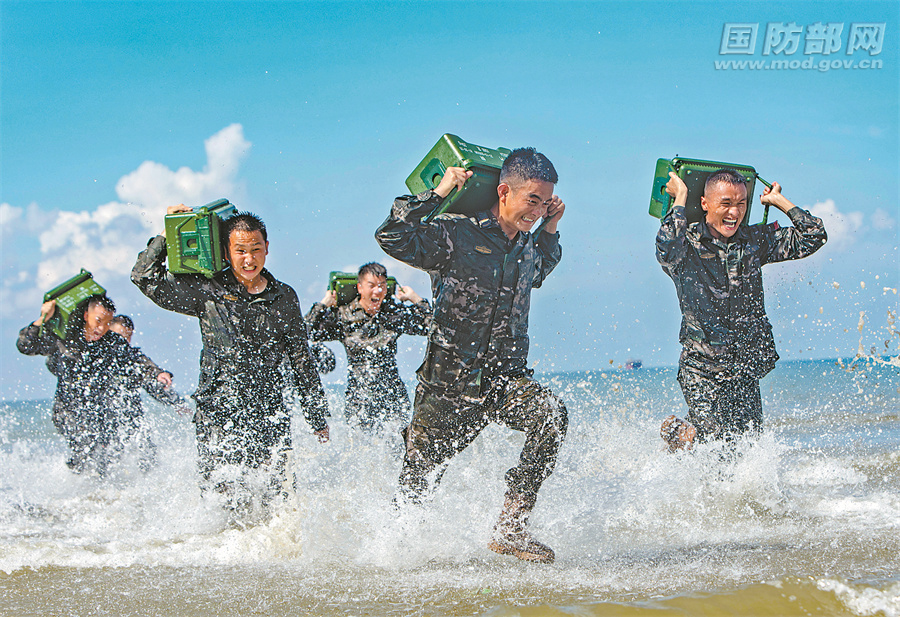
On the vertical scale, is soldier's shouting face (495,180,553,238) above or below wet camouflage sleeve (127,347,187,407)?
above

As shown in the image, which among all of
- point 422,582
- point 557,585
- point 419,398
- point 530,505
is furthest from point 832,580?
point 419,398

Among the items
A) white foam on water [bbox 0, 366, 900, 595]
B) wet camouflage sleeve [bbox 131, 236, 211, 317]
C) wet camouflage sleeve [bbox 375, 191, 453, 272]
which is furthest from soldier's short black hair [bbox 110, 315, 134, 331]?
wet camouflage sleeve [bbox 375, 191, 453, 272]

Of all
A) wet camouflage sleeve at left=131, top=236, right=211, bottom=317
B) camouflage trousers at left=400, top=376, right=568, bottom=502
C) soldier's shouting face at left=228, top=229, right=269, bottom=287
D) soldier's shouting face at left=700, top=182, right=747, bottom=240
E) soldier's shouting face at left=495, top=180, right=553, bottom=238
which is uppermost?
soldier's shouting face at left=700, top=182, right=747, bottom=240

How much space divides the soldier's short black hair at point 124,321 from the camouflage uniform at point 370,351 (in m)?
2.20

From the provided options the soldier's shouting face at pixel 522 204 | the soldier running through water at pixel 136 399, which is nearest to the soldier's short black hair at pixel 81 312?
the soldier running through water at pixel 136 399

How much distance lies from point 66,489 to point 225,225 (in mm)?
5188

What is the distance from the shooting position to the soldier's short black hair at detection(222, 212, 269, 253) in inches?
187

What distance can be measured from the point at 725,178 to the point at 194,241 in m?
3.85

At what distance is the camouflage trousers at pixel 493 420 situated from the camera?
12.8 feet

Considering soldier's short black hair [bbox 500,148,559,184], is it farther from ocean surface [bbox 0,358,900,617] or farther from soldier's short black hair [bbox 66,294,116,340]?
soldier's short black hair [bbox 66,294,116,340]

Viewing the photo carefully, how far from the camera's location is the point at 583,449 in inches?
342

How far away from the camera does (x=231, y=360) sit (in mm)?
4766

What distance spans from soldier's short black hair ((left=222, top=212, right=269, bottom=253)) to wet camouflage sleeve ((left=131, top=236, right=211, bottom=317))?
338mm

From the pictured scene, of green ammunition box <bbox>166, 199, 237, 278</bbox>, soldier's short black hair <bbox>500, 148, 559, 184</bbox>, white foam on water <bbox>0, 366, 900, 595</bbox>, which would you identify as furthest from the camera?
green ammunition box <bbox>166, 199, 237, 278</bbox>
